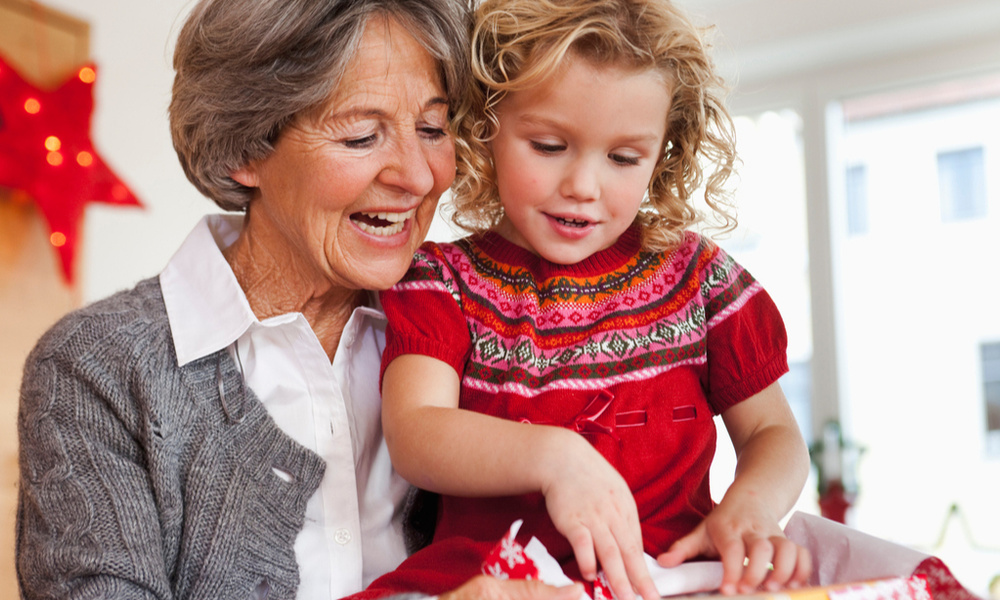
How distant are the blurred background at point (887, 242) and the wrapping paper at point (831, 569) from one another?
7.55 feet

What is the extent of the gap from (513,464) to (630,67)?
493 millimetres

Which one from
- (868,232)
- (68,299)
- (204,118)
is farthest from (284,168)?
(868,232)

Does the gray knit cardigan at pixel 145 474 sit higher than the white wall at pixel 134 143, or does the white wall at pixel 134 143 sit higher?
the white wall at pixel 134 143

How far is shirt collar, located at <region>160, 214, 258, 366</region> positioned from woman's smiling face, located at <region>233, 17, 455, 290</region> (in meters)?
0.12

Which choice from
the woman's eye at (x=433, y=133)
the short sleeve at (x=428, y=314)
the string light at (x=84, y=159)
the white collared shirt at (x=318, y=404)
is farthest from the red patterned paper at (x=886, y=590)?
the string light at (x=84, y=159)

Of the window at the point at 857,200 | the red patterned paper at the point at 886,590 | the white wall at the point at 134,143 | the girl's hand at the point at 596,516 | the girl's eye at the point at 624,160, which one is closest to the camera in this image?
the red patterned paper at the point at 886,590

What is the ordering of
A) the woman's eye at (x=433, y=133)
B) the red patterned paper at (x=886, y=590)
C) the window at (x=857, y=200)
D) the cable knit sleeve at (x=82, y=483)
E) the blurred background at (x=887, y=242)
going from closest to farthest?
the red patterned paper at (x=886, y=590), the cable knit sleeve at (x=82, y=483), the woman's eye at (x=433, y=133), the blurred background at (x=887, y=242), the window at (x=857, y=200)

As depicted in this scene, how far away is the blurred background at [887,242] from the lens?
342cm

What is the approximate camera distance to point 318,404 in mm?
1196

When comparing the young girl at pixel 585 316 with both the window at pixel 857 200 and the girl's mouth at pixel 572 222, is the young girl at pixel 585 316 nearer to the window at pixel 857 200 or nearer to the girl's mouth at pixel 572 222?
the girl's mouth at pixel 572 222

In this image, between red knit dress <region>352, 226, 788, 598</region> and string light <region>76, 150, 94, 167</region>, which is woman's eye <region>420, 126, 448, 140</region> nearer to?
red knit dress <region>352, 226, 788, 598</region>

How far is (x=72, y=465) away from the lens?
1.02 meters

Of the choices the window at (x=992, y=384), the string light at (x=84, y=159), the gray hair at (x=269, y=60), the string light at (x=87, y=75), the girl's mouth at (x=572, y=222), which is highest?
the string light at (x=87, y=75)

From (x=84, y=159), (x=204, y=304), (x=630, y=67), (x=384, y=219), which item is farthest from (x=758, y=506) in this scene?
(x=84, y=159)
